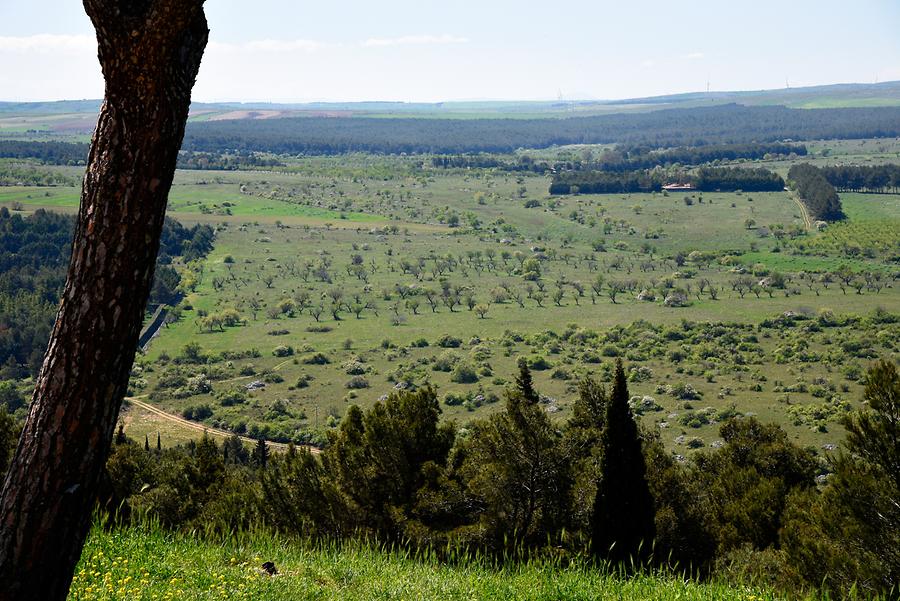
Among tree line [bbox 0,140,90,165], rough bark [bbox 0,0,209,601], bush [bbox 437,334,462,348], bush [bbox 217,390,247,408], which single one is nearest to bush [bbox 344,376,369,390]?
bush [bbox 217,390,247,408]

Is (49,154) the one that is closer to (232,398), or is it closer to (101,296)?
(232,398)

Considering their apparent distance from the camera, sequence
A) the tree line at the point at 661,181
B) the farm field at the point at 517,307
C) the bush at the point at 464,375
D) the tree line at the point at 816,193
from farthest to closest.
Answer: the tree line at the point at 661,181 → the tree line at the point at 816,193 → the bush at the point at 464,375 → the farm field at the point at 517,307

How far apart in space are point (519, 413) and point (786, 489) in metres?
9.10

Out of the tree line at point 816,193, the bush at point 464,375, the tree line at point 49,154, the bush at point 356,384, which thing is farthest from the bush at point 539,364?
the tree line at point 49,154

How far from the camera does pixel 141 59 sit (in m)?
3.85

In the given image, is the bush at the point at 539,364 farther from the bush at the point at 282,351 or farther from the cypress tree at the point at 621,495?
the cypress tree at the point at 621,495

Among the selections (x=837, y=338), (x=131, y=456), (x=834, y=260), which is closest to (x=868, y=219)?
(x=834, y=260)

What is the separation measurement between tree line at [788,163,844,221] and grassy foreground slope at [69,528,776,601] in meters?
137

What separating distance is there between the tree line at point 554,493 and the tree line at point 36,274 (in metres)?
61.4

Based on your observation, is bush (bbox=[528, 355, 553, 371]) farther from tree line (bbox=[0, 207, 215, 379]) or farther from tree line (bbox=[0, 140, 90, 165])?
tree line (bbox=[0, 140, 90, 165])

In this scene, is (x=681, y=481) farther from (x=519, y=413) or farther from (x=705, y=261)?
(x=705, y=261)

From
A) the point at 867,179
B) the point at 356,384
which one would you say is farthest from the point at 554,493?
the point at 867,179

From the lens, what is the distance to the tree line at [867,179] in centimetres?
15588

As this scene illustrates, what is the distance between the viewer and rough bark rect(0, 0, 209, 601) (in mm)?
3672
